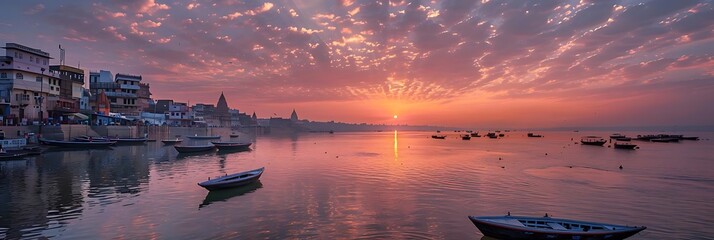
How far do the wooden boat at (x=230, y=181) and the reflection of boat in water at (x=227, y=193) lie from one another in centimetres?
38

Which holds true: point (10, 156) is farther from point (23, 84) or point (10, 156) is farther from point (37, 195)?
point (23, 84)

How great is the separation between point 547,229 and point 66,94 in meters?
97.1

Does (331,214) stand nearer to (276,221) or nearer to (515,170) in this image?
(276,221)

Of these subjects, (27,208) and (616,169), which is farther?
(616,169)

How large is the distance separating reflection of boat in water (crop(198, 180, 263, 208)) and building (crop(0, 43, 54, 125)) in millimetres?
53668

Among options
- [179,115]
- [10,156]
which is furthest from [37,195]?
[179,115]

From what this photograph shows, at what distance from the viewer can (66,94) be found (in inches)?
3012

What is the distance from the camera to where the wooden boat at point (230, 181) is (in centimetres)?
2692

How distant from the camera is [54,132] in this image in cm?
6209

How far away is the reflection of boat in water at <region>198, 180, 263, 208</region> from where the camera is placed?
82.5 ft

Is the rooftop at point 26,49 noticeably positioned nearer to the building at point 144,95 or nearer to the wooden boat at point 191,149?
the wooden boat at point 191,149

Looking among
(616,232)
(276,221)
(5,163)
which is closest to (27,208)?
(276,221)

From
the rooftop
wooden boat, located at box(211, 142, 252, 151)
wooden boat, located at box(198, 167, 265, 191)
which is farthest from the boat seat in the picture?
the rooftop

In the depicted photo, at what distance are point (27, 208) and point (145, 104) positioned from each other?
122775 mm
